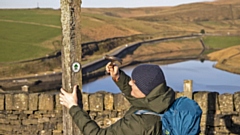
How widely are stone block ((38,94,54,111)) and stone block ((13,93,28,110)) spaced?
0.24 m

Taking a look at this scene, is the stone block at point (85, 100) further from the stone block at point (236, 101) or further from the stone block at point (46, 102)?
the stone block at point (236, 101)

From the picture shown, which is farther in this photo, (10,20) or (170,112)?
(10,20)

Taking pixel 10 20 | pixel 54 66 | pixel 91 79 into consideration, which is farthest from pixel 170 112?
pixel 10 20

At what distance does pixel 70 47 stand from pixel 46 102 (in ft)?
12.1

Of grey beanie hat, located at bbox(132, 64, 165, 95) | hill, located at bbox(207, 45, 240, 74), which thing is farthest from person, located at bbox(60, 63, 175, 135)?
hill, located at bbox(207, 45, 240, 74)

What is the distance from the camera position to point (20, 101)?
7.60m

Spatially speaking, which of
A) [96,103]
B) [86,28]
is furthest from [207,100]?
[86,28]

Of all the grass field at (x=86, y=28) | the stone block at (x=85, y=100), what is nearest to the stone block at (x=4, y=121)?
the stone block at (x=85, y=100)

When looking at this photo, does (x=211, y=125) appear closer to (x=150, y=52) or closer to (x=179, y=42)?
(x=150, y=52)

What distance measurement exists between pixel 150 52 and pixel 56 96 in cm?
7462

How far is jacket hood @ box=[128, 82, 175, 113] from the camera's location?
3070 millimetres

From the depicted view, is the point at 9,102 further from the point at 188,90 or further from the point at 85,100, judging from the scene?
the point at 188,90

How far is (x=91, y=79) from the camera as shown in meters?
48.7

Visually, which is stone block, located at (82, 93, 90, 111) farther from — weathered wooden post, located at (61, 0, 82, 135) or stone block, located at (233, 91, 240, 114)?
weathered wooden post, located at (61, 0, 82, 135)
